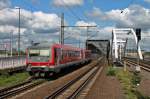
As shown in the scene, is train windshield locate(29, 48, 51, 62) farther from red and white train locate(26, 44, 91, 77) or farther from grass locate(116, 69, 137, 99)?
grass locate(116, 69, 137, 99)

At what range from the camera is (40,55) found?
102 feet

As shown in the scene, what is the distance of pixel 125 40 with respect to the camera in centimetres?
8525

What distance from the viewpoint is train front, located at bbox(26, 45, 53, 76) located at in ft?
100

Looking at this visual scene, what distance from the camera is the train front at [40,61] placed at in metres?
30.6

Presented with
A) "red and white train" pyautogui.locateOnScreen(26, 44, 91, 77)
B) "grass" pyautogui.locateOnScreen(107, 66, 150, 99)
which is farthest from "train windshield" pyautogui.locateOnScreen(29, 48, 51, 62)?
"grass" pyautogui.locateOnScreen(107, 66, 150, 99)

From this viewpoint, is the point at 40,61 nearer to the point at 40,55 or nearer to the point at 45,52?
the point at 40,55

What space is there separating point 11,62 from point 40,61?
7223 millimetres

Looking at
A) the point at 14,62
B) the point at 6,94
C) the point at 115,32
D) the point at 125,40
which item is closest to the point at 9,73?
the point at 14,62

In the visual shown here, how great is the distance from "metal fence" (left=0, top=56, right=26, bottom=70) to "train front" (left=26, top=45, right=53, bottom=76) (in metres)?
4.00

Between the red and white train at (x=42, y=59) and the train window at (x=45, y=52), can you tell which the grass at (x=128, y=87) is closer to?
the red and white train at (x=42, y=59)

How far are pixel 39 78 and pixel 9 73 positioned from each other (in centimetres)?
287

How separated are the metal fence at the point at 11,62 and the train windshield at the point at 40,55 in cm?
399

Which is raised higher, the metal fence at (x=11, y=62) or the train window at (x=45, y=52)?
the train window at (x=45, y=52)

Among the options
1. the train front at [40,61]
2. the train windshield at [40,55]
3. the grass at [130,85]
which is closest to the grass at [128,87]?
the grass at [130,85]
